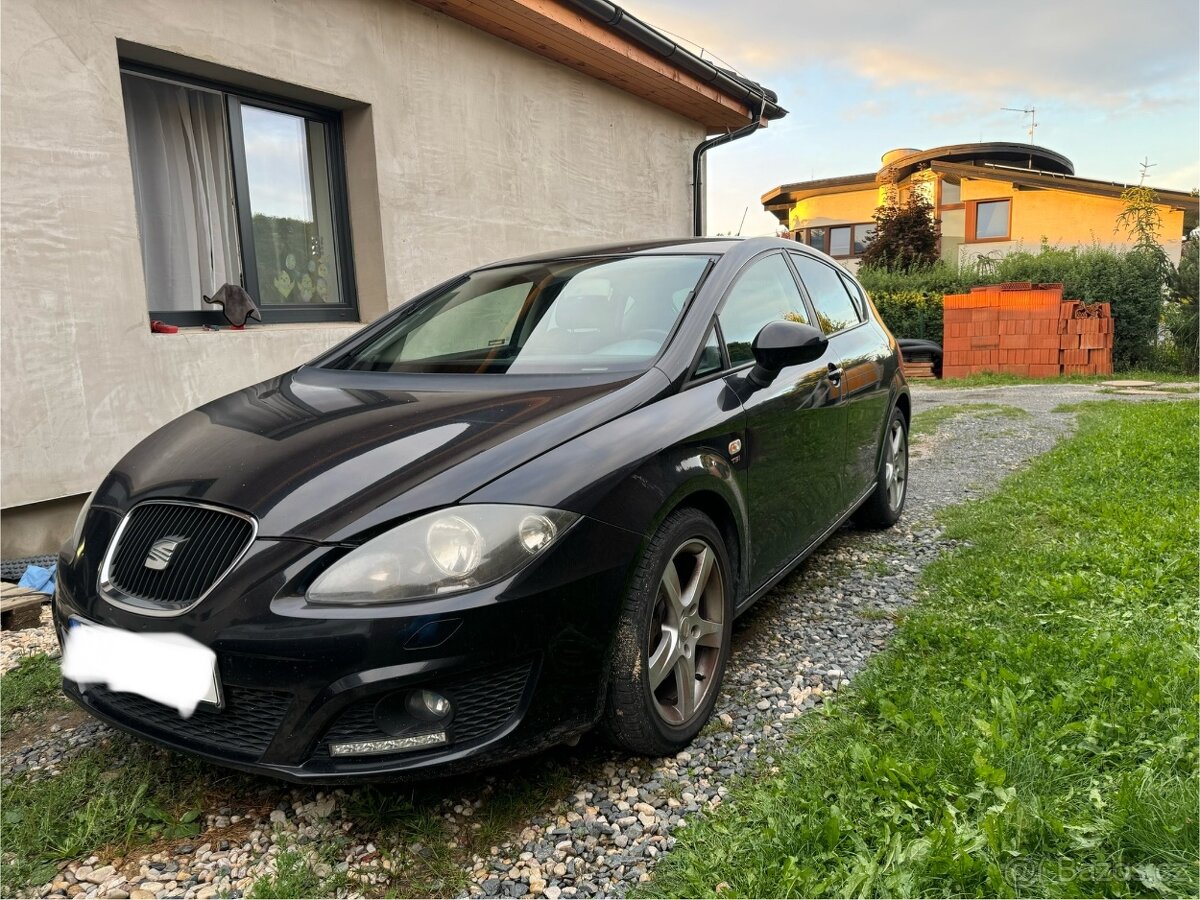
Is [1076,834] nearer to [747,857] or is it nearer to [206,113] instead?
[747,857]

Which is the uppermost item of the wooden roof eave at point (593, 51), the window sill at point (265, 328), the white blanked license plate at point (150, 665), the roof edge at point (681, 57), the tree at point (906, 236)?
the roof edge at point (681, 57)

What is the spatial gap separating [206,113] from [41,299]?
1934 mm

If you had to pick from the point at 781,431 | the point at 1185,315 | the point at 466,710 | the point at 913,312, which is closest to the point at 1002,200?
the point at 913,312

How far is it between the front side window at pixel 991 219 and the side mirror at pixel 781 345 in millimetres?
23767

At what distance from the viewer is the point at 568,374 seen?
2.52 m

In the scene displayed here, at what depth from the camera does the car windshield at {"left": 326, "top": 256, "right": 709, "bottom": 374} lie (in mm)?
2684

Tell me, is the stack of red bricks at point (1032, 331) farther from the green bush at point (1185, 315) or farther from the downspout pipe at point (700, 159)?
the downspout pipe at point (700, 159)

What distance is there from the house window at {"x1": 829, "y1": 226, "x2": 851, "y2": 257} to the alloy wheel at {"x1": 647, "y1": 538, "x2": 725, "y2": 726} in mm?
28666

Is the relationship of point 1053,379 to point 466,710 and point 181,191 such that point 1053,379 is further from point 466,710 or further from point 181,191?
point 466,710

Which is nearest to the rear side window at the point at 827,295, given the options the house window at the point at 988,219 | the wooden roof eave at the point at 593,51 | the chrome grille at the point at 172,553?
the chrome grille at the point at 172,553

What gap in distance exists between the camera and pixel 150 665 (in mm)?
1858

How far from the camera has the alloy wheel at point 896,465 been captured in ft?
14.8

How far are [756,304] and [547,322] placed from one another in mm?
824

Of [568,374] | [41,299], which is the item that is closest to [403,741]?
[568,374]
